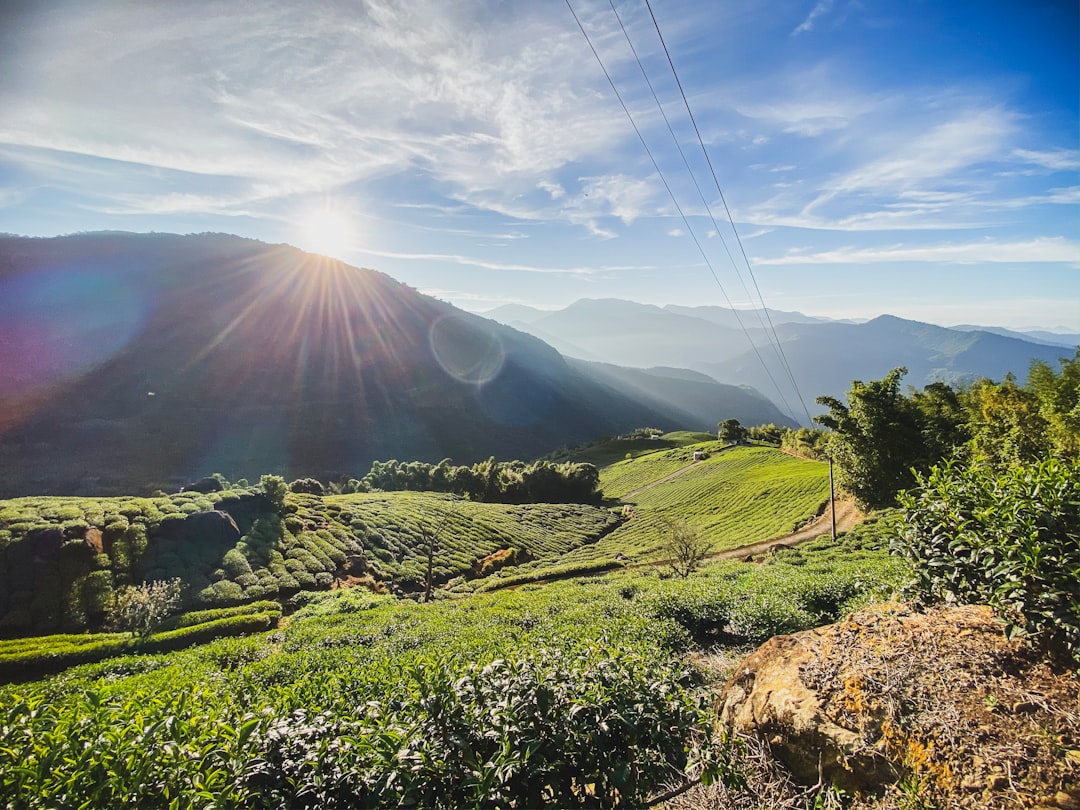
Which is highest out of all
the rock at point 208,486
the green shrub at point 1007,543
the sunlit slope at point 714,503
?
the green shrub at point 1007,543

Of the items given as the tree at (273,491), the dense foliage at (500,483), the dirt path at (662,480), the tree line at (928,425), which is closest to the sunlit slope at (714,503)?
the dirt path at (662,480)

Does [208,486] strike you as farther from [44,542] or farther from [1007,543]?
[1007,543]

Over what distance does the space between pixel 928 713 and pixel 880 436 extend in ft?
129

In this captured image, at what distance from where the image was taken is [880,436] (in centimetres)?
3553

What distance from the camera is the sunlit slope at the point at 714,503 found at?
5100 centimetres

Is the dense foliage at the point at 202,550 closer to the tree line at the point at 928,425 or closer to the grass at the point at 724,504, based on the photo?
the grass at the point at 724,504

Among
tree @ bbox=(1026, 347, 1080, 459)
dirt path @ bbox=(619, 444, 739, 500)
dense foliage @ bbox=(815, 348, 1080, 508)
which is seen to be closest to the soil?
tree @ bbox=(1026, 347, 1080, 459)

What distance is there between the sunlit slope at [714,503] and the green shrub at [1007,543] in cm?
3921

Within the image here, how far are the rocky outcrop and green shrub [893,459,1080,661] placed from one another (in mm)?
360

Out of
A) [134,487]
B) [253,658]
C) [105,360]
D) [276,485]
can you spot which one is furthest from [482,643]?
[105,360]

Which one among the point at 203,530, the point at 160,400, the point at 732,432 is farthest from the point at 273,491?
the point at 160,400

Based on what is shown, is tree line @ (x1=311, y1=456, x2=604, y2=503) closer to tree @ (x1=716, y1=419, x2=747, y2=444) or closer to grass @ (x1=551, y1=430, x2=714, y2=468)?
grass @ (x1=551, y1=430, x2=714, y2=468)

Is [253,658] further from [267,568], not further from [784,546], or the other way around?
[784,546]

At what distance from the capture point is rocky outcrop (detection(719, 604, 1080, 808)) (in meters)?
3.55
